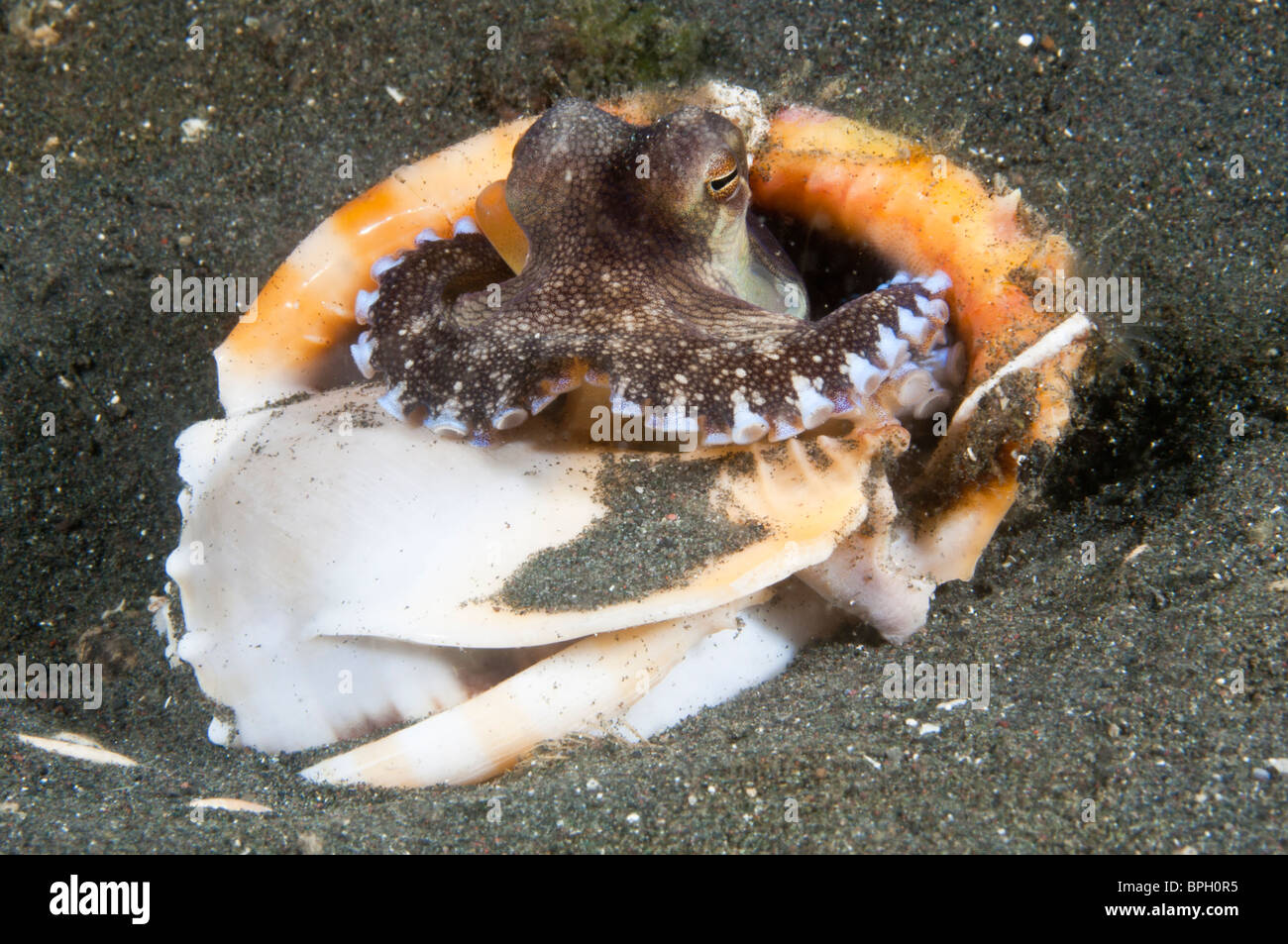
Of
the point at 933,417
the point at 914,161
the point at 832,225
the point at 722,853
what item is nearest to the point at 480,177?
the point at 832,225

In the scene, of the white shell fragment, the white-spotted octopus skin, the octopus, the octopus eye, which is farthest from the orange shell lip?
the white shell fragment

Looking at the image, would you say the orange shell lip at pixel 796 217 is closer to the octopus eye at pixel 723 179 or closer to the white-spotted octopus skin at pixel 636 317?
the white-spotted octopus skin at pixel 636 317

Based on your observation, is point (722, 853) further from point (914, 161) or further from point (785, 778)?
point (914, 161)

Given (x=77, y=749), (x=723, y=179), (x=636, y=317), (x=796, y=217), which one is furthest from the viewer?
(x=796, y=217)

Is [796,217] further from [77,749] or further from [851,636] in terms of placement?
[77,749]

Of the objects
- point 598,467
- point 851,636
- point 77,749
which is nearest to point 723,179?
point 598,467

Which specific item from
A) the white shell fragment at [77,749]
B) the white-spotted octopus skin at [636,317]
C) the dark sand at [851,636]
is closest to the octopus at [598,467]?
the white-spotted octopus skin at [636,317]

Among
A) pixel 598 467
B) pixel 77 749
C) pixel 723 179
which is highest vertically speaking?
pixel 723 179
